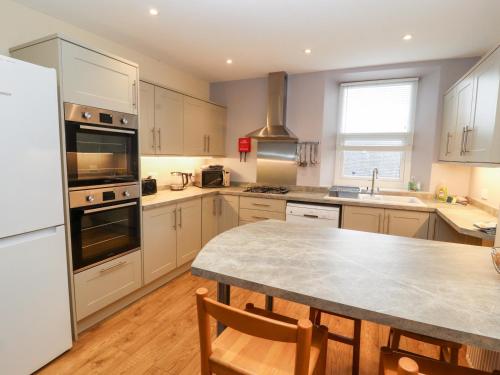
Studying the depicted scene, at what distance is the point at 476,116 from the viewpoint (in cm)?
208

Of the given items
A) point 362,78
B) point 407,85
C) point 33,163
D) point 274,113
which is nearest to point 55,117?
point 33,163

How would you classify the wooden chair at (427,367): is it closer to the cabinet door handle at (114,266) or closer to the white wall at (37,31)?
the cabinet door handle at (114,266)

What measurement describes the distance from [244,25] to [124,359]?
270 cm

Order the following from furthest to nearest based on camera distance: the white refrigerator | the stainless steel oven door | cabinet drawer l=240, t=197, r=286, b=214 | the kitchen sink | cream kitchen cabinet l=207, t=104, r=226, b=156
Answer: cream kitchen cabinet l=207, t=104, r=226, b=156
cabinet drawer l=240, t=197, r=286, b=214
the kitchen sink
the stainless steel oven door
the white refrigerator

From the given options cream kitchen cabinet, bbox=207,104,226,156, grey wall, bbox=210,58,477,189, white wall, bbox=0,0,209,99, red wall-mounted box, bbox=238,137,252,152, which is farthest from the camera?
red wall-mounted box, bbox=238,137,252,152

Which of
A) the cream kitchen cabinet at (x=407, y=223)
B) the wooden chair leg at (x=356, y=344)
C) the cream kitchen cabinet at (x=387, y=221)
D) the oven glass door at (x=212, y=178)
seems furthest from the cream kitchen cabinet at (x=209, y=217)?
the wooden chair leg at (x=356, y=344)

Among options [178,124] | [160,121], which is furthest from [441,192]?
[160,121]

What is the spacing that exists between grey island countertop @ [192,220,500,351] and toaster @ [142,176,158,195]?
168 cm

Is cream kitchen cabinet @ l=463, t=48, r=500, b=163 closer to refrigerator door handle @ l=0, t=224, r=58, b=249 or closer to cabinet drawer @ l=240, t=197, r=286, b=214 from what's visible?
cabinet drawer @ l=240, t=197, r=286, b=214

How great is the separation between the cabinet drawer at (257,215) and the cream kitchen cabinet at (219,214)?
3.4 inches

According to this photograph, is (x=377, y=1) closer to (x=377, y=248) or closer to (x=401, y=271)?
(x=377, y=248)

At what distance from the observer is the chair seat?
941mm

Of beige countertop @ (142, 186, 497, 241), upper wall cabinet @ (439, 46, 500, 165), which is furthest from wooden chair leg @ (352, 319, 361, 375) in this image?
upper wall cabinet @ (439, 46, 500, 165)

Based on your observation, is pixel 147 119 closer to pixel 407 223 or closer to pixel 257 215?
pixel 257 215
